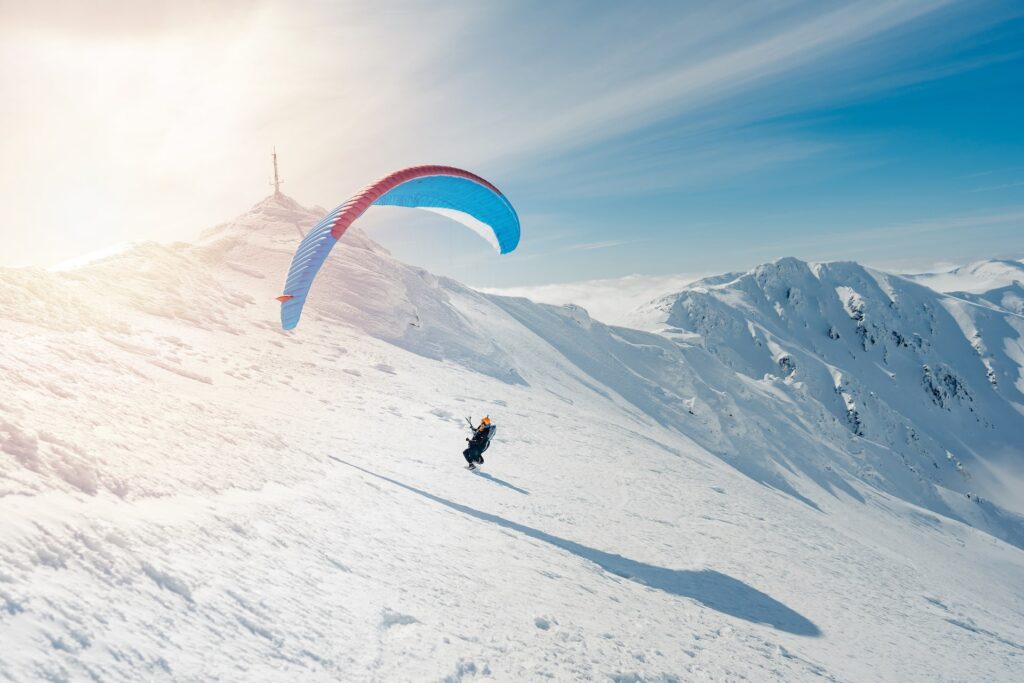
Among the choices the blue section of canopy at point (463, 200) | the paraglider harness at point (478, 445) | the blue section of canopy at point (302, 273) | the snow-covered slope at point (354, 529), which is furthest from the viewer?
the blue section of canopy at point (463, 200)

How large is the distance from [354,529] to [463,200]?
11.1m

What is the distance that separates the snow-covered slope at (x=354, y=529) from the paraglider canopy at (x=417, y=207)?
294 cm

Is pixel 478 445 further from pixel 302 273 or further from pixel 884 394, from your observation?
pixel 884 394

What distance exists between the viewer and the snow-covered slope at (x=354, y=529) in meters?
4.44

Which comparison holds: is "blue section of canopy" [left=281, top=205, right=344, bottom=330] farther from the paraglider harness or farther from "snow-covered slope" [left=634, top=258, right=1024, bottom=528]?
"snow-covered slope" [left=634, top=258, right=1024, bottom=528]

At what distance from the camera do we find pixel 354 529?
7.34m

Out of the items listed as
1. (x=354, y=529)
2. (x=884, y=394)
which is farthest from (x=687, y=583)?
(x=884, y=394)

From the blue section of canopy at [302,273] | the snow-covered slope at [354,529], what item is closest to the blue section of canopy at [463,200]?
the blue section of canopy at [302,273]

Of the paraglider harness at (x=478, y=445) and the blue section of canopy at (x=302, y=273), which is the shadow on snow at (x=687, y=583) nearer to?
the paraglider harness at (x=478, y=445)

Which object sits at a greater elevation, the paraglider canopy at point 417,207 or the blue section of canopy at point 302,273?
the paraglider canopy at point 417,207

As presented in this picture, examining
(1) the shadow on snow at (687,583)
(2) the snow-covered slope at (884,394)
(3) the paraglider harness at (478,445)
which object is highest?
(2) the snow-covered slope at (884,394)

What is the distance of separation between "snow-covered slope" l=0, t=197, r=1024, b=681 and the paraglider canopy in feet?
9.66

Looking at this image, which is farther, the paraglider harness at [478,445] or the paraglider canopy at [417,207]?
the paraglider harness at [478,445]

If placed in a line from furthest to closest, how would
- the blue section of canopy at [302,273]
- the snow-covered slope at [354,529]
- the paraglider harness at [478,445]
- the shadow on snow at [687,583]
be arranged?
the paraglider harness at [478,445]
the blue section of canopy at [302,273]
the shadow on snow at [687,583]
the snow-covered slope at [354,529]
